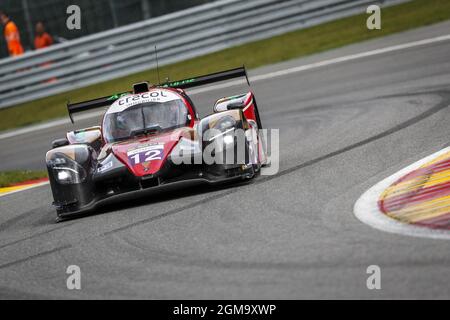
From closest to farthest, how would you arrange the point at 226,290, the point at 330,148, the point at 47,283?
1. the point at 226,290
2. the point at 47,283
3. the point at 330,148

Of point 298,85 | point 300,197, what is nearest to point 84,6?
point 298,85

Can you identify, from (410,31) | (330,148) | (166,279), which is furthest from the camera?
(410,31)

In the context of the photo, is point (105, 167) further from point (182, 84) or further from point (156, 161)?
point (182, 84)

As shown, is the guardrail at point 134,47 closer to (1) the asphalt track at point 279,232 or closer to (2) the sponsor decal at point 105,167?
(1) the asphalt track at point 279,232

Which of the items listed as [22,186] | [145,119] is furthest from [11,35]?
[145,119]

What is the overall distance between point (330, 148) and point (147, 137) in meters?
2.05

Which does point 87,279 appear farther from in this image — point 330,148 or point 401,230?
point 330,148

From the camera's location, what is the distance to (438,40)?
16.4 m

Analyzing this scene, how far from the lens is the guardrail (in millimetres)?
19438

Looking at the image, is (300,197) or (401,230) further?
(300,197)

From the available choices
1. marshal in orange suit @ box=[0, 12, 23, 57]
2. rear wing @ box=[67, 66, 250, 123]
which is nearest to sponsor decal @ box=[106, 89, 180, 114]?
rear wing @ box=[67, 66, 250, 123]

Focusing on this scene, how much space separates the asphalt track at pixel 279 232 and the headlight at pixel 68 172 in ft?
1.29

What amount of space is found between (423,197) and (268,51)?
12.6 metres

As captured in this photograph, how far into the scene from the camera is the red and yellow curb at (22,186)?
11866mm
